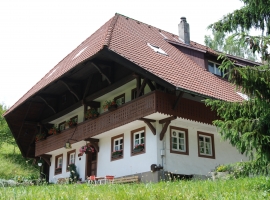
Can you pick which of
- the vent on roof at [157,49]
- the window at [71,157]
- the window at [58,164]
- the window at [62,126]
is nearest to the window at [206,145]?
the vent on roof at [157,49]

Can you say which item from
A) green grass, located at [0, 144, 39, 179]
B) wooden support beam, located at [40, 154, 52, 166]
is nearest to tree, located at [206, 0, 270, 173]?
wooden support beam, located at [40, 154, 52, 166]

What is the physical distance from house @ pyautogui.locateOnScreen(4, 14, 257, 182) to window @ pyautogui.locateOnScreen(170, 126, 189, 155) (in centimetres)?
4

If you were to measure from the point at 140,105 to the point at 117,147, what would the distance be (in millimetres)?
3427

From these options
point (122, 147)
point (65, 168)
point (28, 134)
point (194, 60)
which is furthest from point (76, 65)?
point (28, 134)

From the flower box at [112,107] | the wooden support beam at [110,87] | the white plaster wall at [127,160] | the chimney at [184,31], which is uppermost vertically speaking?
the chimney at [184,31]

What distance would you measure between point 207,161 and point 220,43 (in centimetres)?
1898

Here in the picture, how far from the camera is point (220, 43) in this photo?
34.8 meters

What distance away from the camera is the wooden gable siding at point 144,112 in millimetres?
15721

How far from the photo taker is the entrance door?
2043 cm

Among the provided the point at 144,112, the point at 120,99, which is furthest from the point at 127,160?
the point at 120,99

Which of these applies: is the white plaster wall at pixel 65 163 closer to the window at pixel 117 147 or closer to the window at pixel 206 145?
the window at pixel 117 147

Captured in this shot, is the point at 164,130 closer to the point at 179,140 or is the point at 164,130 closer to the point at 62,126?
the point at 179,140

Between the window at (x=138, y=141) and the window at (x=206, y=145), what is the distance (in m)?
2.55

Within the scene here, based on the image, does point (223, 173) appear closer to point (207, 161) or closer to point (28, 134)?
point (207, 161)
